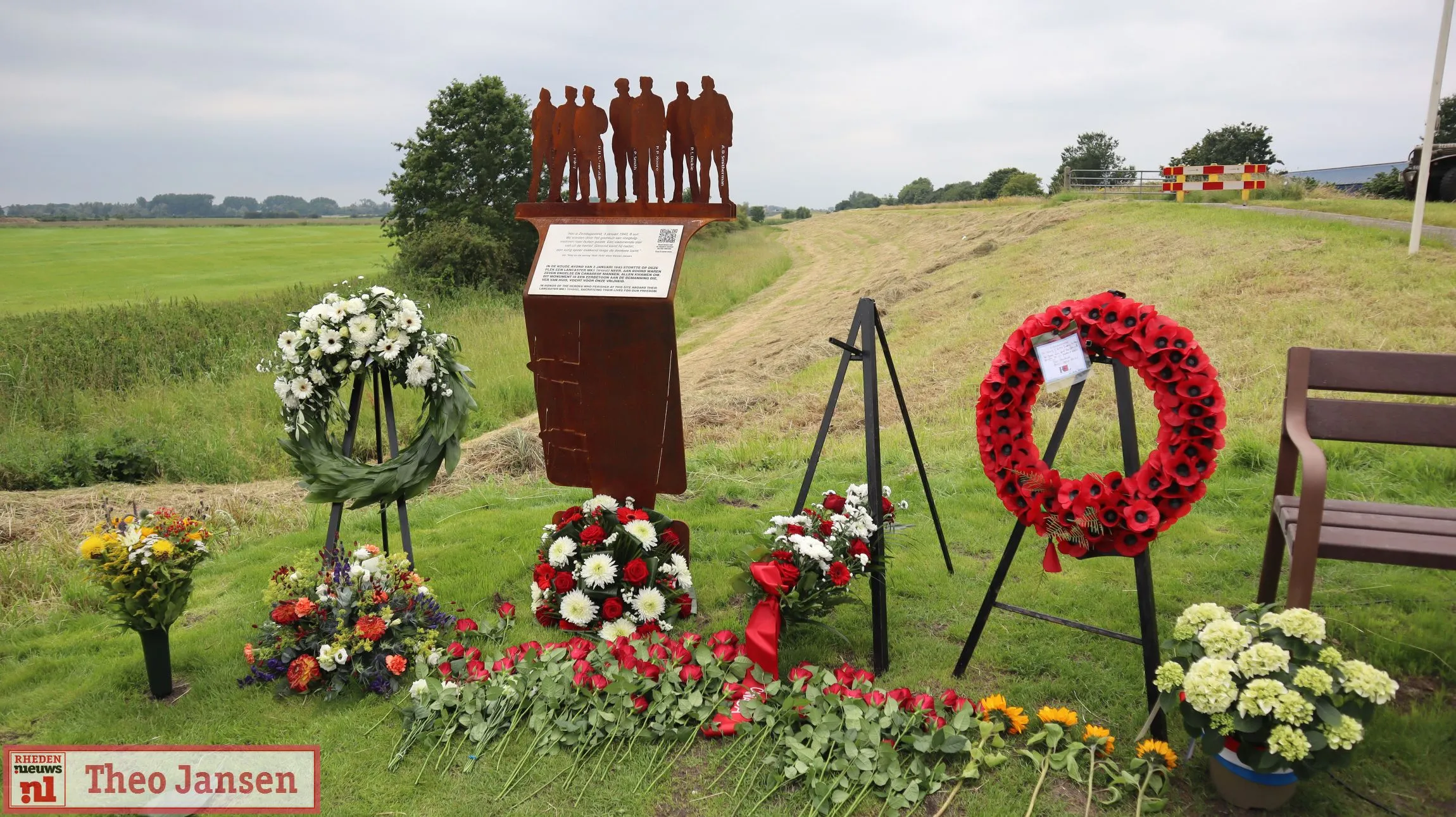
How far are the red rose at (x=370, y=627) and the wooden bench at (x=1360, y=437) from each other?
3630mm

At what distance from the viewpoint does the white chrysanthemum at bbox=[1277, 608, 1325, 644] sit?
2.62 metres

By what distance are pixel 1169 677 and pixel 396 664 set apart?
3040mm

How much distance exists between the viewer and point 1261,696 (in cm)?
254

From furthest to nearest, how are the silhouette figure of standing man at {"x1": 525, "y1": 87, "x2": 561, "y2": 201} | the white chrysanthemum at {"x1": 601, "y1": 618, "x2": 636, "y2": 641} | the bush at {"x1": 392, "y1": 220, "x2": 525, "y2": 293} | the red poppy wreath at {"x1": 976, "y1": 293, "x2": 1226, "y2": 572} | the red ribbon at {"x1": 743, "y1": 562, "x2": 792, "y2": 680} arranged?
the bush at {"x1": 392, "y1": 220, "x2": 525, "y2": 293} < the silhouette figure of standing man at {"x1": 525, "y1": 87, "x2": 561, "y2": 201} < the white chrysanthemum at {"x1": 601, "y1": 618, "x2": 636, "y2": 641} < the red ribbon at {"x1": 743, "y1": 562, "x2": 792, "y2": 680} < the red poppy wreath at {"x1": 976, "y1": 293, "x2": 1226, "y2": 572}

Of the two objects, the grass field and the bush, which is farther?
the bush

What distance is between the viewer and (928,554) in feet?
16.5

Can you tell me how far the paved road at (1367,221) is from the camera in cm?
1091

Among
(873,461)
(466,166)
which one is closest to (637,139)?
(873,461)

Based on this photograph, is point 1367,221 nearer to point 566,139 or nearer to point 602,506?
point 566,139

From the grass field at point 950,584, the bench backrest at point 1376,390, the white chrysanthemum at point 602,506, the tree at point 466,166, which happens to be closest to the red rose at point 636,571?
the white chrysanthemum at point 602,506

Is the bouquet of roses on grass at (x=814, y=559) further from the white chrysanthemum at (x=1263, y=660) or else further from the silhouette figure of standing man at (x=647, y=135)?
the silhouette figure of standing man at (x=647, y=135)

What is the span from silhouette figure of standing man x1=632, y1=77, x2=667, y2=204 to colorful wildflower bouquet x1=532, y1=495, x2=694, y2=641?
5.76 feet

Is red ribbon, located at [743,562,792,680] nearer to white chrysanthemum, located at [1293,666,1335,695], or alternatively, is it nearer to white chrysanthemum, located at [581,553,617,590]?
white chrysanthemum, located at [581,553,617,590]

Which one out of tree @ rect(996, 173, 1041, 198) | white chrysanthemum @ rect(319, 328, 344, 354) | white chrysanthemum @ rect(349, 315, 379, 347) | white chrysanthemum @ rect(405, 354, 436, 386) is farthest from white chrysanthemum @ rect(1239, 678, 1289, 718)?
tree @ rect(996, 173, 1041, 198)
